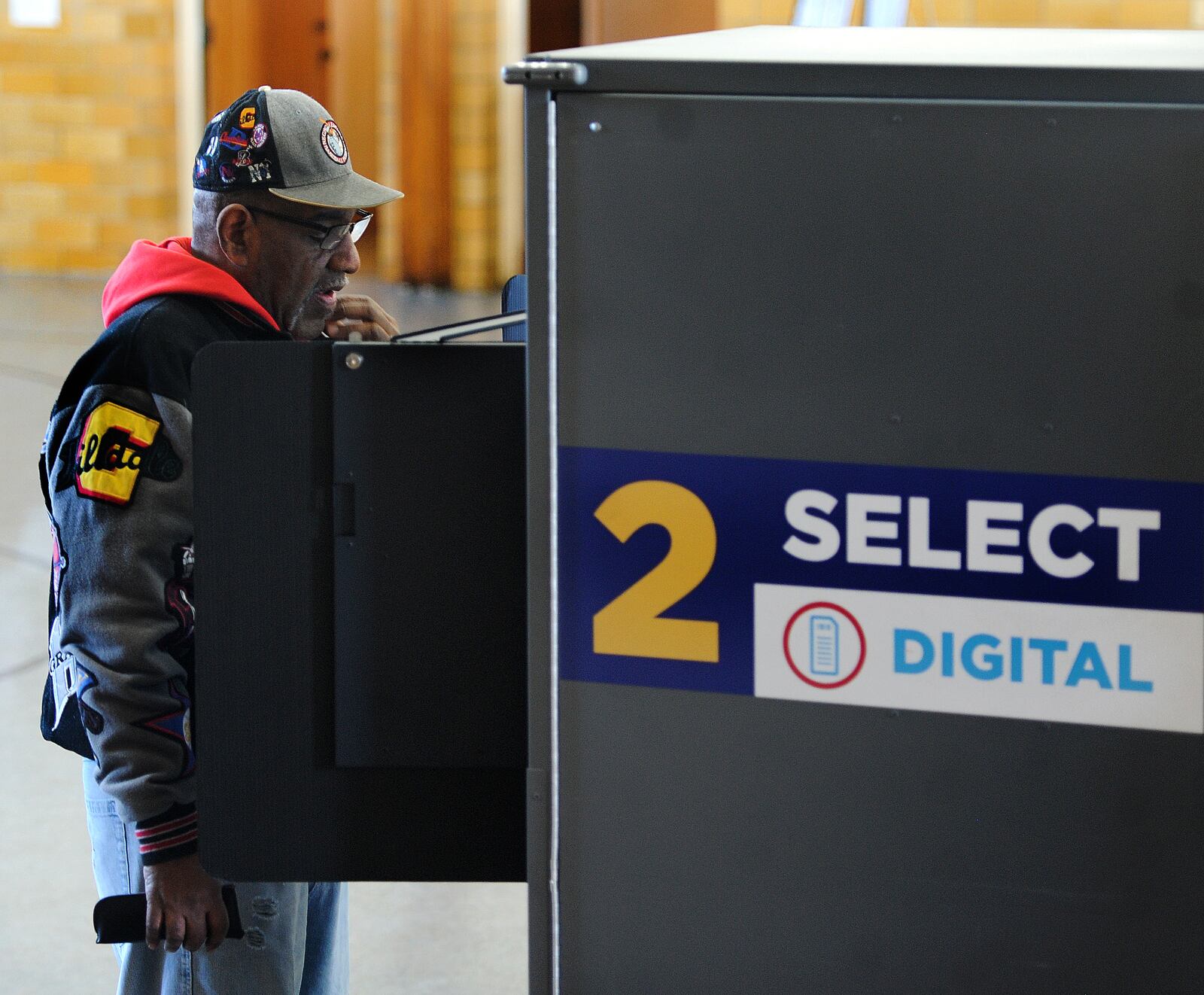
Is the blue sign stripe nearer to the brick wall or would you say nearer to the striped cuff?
the striped cuff

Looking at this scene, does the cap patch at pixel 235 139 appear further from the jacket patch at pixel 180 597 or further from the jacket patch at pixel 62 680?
the jacket patch at pixel 62 680

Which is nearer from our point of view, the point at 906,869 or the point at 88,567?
the point at 906,869

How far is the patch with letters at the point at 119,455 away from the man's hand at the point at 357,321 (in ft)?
1.36

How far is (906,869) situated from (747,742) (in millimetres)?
138

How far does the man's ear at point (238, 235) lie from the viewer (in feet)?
5.54

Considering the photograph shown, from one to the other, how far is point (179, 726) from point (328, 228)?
0.59m

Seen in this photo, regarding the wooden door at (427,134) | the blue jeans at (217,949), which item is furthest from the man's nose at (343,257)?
the wooden door at (427,134)

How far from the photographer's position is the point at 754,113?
0.96m

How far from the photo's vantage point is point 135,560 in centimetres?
152

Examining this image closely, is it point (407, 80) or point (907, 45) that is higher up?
point (407, 80)

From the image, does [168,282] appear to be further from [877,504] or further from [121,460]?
[877,504]

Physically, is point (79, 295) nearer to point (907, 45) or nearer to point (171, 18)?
point (171, 18)

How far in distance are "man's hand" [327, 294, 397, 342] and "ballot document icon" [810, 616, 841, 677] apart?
1026mm

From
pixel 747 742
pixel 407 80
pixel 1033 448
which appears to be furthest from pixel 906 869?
pixel 407 80
